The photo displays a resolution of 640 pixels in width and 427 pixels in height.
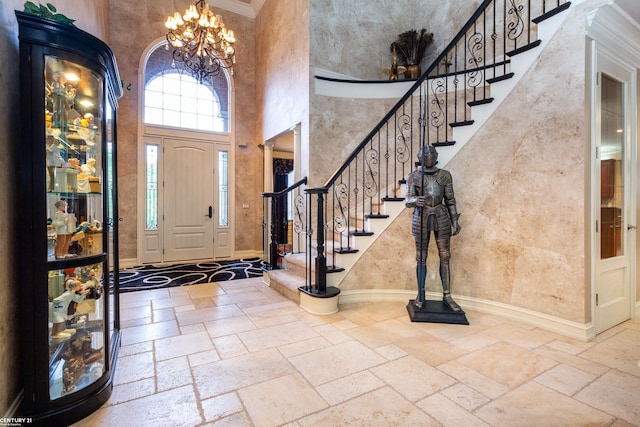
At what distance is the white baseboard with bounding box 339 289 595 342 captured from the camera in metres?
2.68

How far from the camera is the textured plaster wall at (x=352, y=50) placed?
4855 millimetres

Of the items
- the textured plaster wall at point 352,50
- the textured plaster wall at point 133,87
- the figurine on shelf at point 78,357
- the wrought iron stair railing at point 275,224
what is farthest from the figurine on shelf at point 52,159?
the textured plaster wall at point 133,87

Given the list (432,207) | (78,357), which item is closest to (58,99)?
(78,357)

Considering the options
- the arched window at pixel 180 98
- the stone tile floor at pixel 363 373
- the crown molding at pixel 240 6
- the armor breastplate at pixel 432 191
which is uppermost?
the crown molding at pixel 240 6

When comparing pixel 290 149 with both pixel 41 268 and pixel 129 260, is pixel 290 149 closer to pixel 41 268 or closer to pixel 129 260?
pixel 129 260

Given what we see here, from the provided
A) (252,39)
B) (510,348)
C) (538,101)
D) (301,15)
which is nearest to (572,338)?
(510,348)

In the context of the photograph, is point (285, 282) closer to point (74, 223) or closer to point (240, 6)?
point (74, 223)

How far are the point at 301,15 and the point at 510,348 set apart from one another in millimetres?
5397

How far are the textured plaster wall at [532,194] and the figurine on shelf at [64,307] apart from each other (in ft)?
11.0

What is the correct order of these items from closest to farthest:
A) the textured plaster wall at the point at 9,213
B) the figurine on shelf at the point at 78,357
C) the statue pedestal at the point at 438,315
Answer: the textured plaster wall at the point at 9,213, the figurine on shelf at the point at 78,357, the statue pedestal at the point at 438,315

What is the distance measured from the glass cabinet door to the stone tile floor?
322 millimetres

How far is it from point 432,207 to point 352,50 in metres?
3.44

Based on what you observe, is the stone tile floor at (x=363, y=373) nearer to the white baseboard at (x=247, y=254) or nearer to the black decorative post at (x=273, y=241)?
the black decorative post at (x=273, y=241)

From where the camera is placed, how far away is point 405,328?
2.93m
